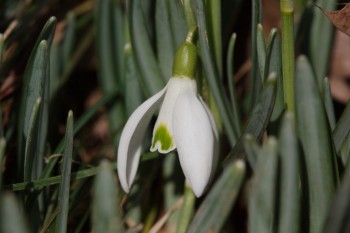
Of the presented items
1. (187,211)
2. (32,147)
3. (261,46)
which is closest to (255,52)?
(261,46)

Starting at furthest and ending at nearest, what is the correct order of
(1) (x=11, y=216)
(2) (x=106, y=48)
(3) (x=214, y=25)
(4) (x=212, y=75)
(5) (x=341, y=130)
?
(2) (x=106, y=48)
(3) (x=214, y=25)
(4) (x=212, y=75)
(5) (x=341, y=130)
(1) (x=11, y=216)

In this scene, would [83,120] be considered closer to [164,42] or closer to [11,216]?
[164,42]

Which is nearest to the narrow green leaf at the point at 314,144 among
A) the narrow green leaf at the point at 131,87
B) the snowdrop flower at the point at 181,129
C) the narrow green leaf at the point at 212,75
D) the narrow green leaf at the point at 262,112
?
the narrow green leaf at the point at 262,112

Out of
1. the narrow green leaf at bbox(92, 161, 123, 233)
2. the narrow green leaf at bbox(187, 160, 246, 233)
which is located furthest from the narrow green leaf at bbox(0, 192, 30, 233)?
the narrow green leaf at bbox(187, 160, 246, 233)

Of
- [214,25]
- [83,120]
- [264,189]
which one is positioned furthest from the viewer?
[83,120]

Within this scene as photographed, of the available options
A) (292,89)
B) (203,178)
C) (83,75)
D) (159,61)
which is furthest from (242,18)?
(203,178)

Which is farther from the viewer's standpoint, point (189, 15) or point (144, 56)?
point (144, 56)

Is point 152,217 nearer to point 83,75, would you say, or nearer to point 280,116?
point 280,116

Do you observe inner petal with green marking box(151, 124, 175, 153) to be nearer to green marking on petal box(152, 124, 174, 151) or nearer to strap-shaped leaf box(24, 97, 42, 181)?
green marking on petal box(152, 124, 174, 151)
